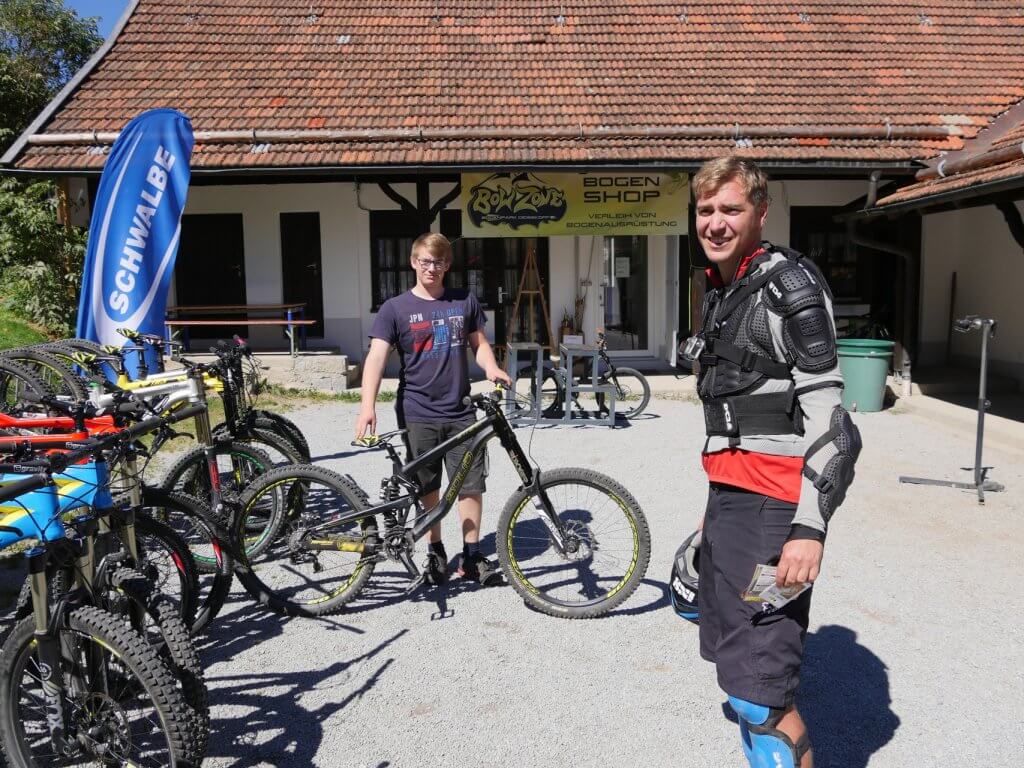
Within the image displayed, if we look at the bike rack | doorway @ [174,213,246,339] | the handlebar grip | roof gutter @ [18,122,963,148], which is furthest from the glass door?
the handlebar grip

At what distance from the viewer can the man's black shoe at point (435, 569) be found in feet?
14.1

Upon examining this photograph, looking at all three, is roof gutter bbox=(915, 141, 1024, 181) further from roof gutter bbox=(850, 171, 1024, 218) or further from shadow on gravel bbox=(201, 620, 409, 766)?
shadow on gravel bbox=(201, 620, 409, 766)

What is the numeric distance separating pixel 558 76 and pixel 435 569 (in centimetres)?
952

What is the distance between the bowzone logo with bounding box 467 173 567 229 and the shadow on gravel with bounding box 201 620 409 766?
846 cm

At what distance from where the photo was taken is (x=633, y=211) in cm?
1134

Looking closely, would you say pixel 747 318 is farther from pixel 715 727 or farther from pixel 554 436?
pixel 554 436

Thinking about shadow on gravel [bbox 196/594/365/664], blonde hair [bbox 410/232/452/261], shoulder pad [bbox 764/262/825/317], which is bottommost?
shadow on gravel [bbox 196/594/365/664]

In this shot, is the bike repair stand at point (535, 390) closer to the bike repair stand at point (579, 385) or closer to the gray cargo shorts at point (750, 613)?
the bike repair stand at point (579, 385)

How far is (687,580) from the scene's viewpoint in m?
2.54

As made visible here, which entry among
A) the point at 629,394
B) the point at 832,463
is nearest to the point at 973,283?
the point at 629,394

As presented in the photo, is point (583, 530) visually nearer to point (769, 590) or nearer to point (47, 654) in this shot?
point (769, 590)

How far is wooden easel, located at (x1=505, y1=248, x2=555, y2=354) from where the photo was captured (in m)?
12.8

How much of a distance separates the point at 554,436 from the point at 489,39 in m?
7.58

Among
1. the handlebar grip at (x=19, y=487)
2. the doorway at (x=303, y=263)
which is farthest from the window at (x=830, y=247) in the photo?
the handlebar grip at (x=19, y=487)
